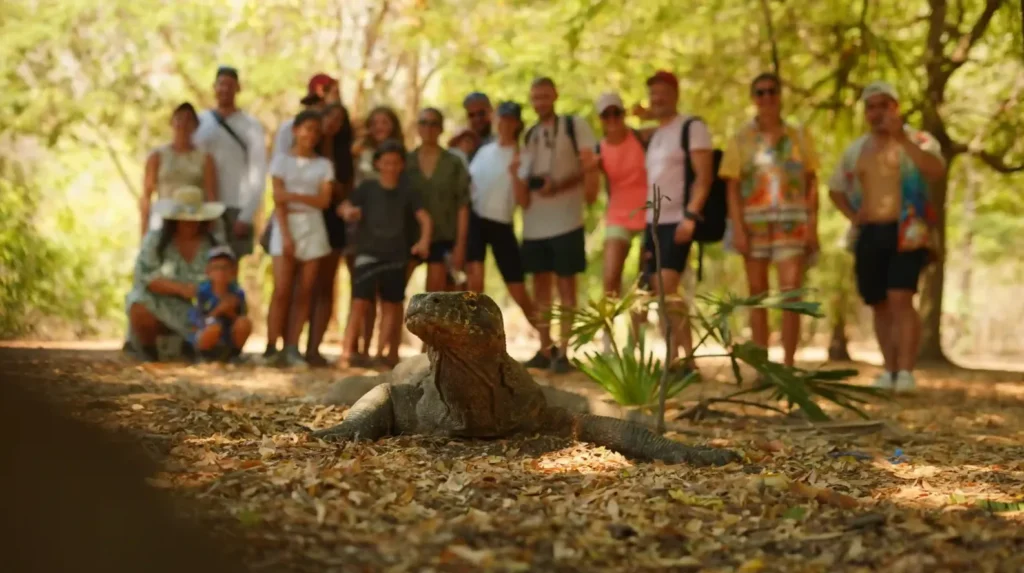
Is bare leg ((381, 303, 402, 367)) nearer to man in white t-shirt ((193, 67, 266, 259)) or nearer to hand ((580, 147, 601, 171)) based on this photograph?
man in white t-shirt ((193, 67, 266, 259))

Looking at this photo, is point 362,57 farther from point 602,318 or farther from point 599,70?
point 602,318

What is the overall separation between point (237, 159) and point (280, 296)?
4.38 ft

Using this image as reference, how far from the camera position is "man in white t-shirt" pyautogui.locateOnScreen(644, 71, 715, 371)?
7.74 m

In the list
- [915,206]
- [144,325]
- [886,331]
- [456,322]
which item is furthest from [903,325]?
[144,325]

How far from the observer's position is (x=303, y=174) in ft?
28.5

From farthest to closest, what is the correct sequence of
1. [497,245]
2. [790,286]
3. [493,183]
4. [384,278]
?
1. [497,245]
2. [493,183]
3. [384,278]
4. [790,286]

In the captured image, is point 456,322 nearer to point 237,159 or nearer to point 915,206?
point 915,206

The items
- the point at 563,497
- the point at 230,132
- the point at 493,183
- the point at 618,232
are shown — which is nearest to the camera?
the point at 563,497

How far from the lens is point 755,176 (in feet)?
25.9

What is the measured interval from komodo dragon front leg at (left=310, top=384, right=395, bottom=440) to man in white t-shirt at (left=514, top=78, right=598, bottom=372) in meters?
3.67

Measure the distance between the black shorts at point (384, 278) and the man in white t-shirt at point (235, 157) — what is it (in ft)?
3.90

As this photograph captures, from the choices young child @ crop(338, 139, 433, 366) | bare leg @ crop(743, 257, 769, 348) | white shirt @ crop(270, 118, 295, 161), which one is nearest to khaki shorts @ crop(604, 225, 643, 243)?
bare leg @ crop(743, 257, 769, 348)

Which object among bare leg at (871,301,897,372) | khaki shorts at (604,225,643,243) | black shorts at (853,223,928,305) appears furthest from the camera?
khaki shorts at (604,225,643,243)

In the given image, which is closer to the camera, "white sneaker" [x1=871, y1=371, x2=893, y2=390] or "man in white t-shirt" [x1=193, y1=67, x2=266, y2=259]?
"white sneaker" [x1=871, y1=371, x2=893, y2=390]
